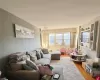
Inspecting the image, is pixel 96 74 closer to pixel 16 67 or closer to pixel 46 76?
pixel 46 76

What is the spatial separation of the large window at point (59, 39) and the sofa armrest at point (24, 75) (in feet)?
21.1

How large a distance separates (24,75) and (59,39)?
21.6ft

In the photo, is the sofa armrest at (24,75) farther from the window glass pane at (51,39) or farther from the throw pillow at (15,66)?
the window glass pane at (51,39)

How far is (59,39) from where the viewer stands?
8.79m

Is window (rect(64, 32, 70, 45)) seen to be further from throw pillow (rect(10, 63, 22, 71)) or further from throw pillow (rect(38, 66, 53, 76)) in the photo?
throw pillow (rect(10, 63, 22, 71))

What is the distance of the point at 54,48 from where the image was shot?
870 cm

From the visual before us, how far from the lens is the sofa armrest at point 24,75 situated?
240cm

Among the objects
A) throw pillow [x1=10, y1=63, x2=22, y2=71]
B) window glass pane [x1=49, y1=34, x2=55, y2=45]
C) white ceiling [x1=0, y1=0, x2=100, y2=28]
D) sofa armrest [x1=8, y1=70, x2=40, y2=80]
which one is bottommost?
sofa armrest [x1=8, y1=70, x2=40, y2=80]

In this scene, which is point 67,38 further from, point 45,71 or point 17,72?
point 17,72

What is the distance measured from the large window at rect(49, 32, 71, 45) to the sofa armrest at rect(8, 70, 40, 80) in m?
6.44

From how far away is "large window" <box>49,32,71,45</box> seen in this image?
8568mm

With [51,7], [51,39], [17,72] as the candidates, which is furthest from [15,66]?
[51,39]

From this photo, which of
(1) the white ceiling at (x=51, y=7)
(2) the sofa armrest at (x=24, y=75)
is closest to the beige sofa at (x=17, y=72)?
(2) the sofa armrest at (x=24, y=75)

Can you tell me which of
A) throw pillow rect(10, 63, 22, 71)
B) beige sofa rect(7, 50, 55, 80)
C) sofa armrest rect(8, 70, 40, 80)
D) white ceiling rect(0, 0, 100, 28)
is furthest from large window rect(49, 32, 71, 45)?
sofa armrest rect(8, 70, 40, 80)
